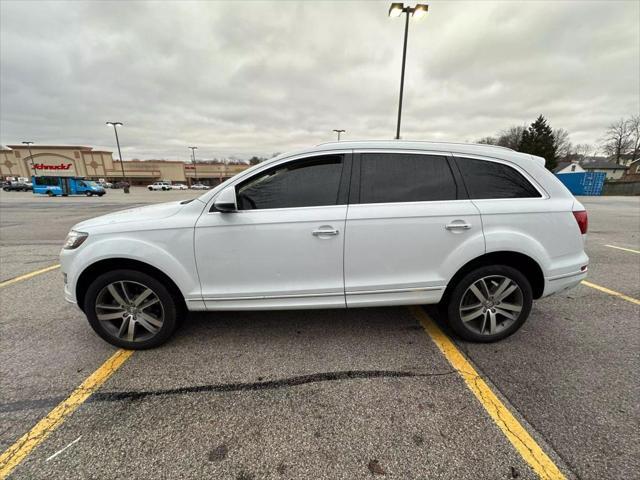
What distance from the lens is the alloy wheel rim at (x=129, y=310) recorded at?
2709 millimetres

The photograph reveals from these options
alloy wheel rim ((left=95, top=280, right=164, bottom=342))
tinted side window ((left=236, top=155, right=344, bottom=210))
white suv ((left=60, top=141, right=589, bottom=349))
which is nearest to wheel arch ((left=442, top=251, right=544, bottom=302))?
white suv ((left=60, top=141, right=589, bottom=349))

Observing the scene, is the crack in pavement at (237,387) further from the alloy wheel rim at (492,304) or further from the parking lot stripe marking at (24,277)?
the parking lot stripe marking at (24,277)

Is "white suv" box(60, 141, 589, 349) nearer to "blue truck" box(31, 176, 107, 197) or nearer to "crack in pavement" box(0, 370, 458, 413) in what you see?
"crack in pavement" box(0, 370, 458, 413)

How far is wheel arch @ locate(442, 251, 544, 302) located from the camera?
9.07ft

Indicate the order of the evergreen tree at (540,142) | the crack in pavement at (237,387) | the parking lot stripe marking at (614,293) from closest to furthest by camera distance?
the crack in pavement at (237,387) → the parking lot stripe marking at (614,293) → the evergreen tree at (540,142)

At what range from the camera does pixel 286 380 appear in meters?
2.39

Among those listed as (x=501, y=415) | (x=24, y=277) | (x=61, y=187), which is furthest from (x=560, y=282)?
(x=61, y=187)

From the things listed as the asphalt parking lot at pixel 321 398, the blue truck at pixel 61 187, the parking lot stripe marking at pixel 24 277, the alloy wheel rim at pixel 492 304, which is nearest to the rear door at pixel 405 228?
the alloy wheel rim at pixel 492 304

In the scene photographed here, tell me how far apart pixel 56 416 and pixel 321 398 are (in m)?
1.86

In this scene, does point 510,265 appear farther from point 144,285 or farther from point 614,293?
point 144,285

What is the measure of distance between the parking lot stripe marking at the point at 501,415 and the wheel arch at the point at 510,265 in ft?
1.68

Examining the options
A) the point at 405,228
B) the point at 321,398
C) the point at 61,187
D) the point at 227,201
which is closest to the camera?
the point at 321,398

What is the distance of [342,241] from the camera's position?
2588 millimetres

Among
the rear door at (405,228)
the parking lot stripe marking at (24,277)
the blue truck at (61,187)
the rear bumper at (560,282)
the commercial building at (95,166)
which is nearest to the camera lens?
the rear door at (405,228)
